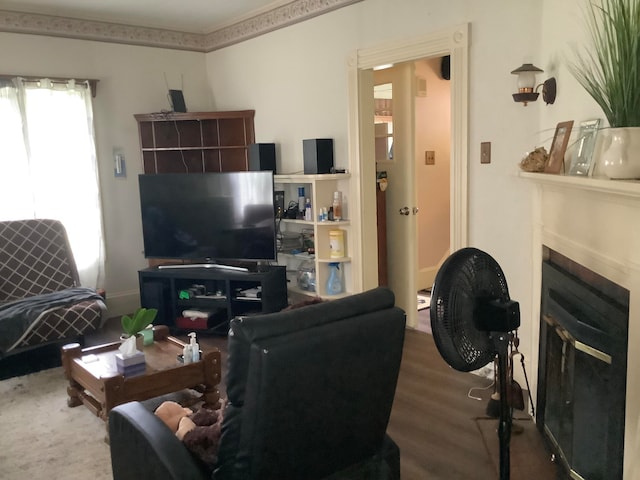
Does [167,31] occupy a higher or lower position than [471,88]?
higher

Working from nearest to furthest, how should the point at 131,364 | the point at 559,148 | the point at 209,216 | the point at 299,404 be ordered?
the point at 299,404, the point at 559,148, the point at 131,364, the point at 209,216

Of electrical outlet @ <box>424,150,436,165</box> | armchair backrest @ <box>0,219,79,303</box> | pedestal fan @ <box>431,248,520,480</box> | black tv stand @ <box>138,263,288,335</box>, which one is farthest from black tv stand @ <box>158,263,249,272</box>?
pedestal fan @ <box>431,248,520,480</box>

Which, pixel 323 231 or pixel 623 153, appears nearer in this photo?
pixel 623 153

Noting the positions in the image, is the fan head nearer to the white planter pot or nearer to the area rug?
the white planter pot

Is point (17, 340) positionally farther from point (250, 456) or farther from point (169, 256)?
point (250, 456)

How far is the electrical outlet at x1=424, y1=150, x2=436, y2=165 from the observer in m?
5.57

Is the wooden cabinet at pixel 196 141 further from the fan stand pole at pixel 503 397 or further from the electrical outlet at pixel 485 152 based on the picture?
the fan stand pole at pixel 503 397

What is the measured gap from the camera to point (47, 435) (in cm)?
297

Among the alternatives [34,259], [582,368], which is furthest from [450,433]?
[34,259]

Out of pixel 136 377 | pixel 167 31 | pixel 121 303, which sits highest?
pixel 167 31

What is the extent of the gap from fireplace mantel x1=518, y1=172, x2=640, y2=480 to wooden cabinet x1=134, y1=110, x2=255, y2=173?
131 inches

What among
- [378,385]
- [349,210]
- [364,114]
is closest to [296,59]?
[364,114]

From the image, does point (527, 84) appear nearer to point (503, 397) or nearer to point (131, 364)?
point (503, 397)

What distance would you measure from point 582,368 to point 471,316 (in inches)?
29.1
